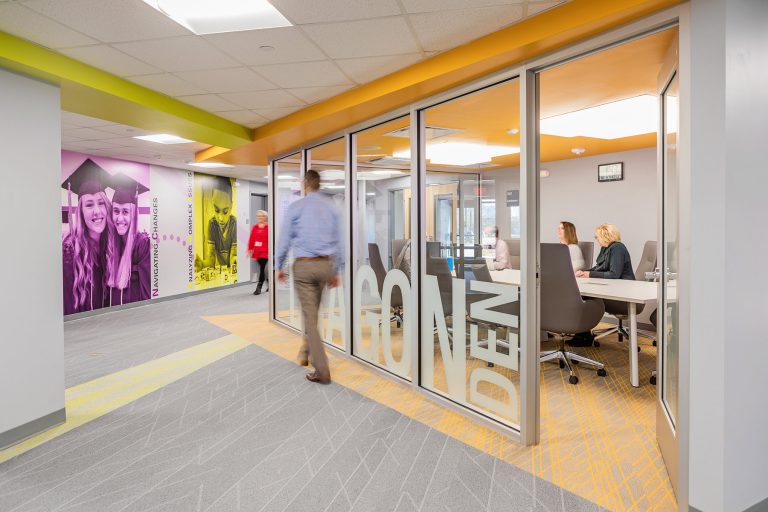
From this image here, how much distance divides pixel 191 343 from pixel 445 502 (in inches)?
171

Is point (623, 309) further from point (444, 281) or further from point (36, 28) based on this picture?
point (36, 28)

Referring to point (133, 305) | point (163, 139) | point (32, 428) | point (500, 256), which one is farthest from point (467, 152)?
point (133, 305)

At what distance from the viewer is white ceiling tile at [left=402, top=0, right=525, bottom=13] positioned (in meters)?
2.45

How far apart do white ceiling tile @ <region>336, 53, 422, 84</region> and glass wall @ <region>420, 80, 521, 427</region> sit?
18.9 inches

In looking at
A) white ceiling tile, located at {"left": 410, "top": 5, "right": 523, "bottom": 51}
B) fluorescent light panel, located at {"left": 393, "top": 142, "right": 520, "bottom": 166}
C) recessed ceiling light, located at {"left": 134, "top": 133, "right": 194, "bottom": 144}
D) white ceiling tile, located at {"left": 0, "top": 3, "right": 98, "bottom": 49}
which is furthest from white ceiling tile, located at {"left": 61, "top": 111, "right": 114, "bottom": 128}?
white ceiling tile, located at {"left": 410, "top": 5, "right": 523, "bottom": 51}

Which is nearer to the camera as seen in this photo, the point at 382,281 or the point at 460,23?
the point at 460,23

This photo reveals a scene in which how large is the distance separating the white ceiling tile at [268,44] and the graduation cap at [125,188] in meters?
5.86

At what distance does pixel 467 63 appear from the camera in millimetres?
2971

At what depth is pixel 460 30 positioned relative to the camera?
2.80 metres

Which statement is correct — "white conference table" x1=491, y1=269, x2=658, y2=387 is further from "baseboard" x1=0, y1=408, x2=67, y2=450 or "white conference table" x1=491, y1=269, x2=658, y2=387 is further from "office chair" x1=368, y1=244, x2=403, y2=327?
"baseboard" x1=0, y1=408, x2=67, y2=450

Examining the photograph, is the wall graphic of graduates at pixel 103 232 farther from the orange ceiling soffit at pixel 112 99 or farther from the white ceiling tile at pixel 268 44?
the white ceiling tile at pixel 268 44

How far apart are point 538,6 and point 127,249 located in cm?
806

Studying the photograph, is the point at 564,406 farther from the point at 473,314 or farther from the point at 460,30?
the point at 460,30

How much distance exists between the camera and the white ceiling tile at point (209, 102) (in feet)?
14.1
